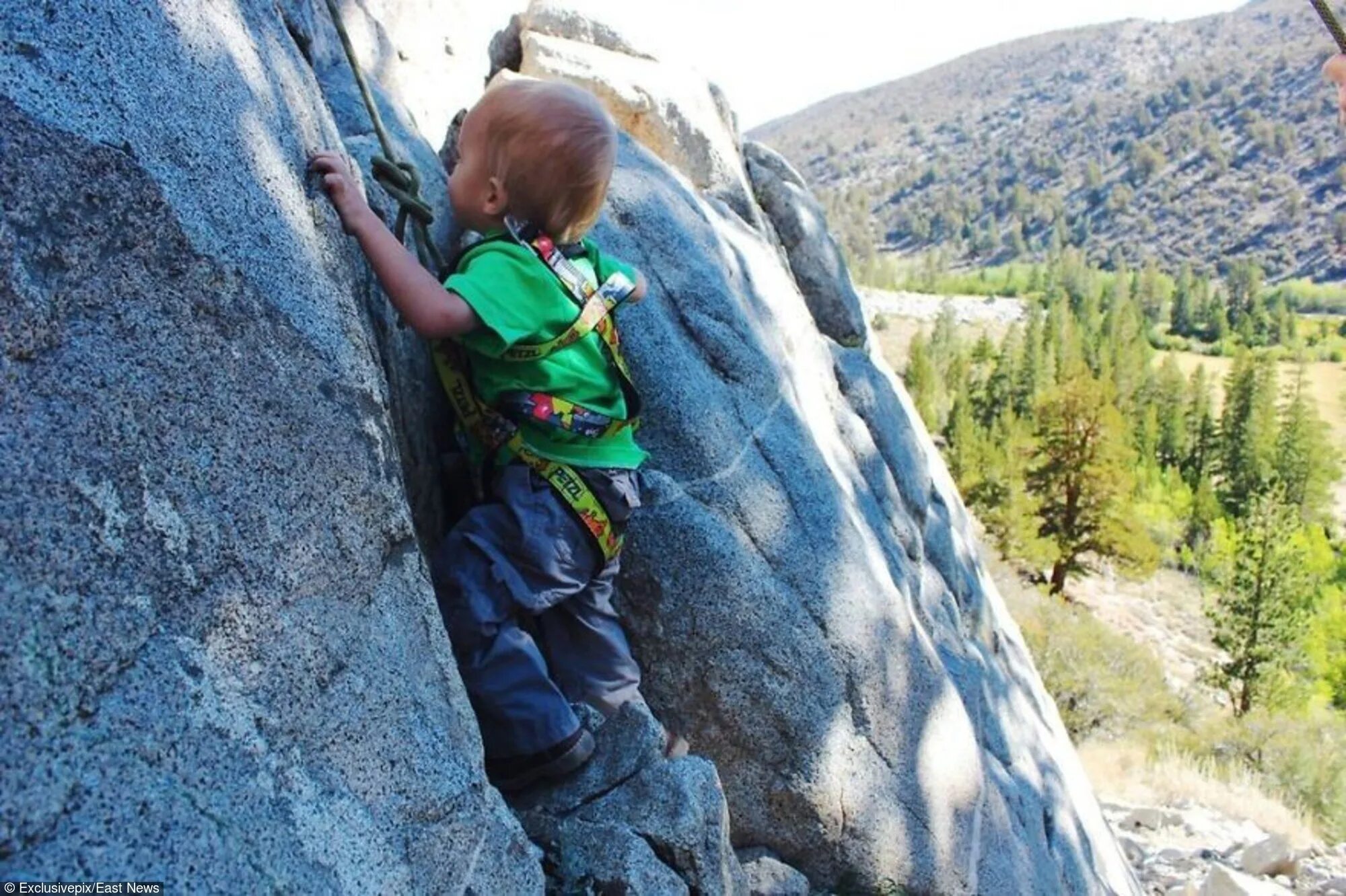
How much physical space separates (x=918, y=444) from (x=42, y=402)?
678cm

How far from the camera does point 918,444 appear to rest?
8.07 m

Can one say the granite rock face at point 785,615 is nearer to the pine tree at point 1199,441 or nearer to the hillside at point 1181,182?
the pine tree at point 1199,441

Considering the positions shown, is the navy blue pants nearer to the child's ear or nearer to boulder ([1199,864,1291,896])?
the child's ear

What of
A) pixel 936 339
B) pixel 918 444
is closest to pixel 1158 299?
pixel 936 339

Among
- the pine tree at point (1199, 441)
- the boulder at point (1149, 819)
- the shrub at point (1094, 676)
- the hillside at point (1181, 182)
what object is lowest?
the hillside at point (1181, 182)

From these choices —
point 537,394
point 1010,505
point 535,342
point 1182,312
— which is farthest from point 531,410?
point 1182,312

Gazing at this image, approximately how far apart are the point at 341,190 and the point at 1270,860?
32.9ft

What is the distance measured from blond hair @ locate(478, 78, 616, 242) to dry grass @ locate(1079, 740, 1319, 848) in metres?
11.8

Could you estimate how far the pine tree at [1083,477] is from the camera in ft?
106

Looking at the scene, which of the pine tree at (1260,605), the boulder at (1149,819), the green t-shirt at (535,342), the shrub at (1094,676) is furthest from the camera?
the pine tree at (1260,605)

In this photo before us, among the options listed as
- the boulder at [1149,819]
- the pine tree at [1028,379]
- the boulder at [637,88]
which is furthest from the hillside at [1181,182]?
the boulder at [637,88]

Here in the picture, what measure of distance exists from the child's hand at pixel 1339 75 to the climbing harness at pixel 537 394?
2.73 metres

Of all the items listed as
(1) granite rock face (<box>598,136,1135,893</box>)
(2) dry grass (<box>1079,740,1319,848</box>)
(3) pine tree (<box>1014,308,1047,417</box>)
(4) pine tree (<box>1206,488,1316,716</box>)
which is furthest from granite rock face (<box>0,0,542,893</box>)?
(3) pine tree (<box>1014,308,1047,417</box>)

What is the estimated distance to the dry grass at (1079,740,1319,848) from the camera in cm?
1305
